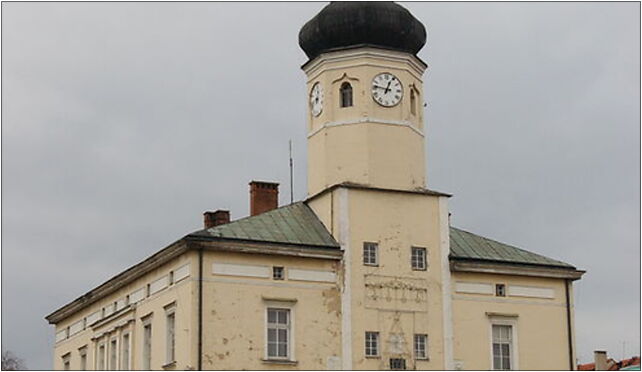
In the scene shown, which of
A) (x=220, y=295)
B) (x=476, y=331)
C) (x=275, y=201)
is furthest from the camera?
(x=275, y=201)

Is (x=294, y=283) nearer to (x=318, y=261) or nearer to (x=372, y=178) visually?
(x=318, y=261)

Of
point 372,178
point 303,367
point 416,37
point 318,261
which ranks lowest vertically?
point 303,367

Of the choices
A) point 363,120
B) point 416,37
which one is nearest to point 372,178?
point 363,120

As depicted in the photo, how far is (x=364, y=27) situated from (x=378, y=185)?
478cm

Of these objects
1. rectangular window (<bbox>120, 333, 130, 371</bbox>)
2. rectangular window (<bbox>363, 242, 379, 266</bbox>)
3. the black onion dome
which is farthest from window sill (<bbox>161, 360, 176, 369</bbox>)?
the black onion dome

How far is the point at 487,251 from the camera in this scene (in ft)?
143

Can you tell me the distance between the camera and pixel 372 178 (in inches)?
1655

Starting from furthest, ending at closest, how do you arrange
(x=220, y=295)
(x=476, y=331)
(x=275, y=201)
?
(x=275, y=201)
(x=476, y=331)
(x=220, y=295)

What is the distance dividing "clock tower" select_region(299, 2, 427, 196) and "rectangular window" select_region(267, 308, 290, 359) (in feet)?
15.3

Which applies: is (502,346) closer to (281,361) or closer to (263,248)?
(281,361)

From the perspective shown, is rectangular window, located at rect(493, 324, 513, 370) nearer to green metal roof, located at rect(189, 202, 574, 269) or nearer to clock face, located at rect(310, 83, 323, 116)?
green metal roof, located at rect(189, 202, 574, 269)

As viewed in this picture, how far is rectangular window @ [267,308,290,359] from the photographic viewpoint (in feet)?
130

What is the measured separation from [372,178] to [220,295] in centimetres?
606

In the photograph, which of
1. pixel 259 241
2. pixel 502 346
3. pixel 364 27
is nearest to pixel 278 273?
pixel 259 241
